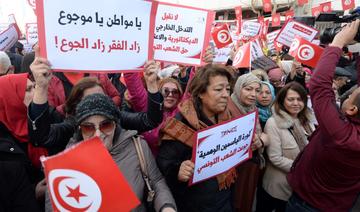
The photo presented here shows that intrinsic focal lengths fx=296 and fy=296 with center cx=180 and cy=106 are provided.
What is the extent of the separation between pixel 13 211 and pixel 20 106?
2.26ft

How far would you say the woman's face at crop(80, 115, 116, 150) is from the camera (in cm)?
155

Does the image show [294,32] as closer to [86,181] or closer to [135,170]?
[135,170]

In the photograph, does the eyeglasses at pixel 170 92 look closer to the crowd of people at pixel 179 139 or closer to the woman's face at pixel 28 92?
the crowd of people at pixel 179 139

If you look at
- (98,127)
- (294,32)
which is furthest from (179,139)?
(294,32)

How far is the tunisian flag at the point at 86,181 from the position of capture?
1234 millimetres

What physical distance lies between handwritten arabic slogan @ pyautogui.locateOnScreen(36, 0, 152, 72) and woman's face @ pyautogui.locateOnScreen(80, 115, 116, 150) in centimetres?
31

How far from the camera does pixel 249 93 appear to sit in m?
2.75

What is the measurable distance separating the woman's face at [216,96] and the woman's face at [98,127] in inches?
28.0

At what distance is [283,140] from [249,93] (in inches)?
21.0

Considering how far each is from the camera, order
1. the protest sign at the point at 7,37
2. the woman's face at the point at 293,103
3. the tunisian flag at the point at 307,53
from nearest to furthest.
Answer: the woman's face at the point at 293,103, the tunisian flag at the point at 307,53, the protest sign at the point at 7,37

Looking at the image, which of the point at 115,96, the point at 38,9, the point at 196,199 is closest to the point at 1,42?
the point at 115,96

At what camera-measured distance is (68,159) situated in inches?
48.9

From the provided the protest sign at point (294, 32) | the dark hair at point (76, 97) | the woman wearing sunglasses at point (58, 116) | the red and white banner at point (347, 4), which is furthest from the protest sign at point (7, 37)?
the red and white banner at point (347, 4)

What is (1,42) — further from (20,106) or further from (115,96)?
(20,106)
